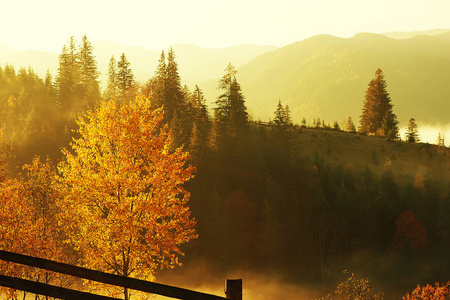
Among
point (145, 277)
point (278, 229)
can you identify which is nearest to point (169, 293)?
point (145, 277)

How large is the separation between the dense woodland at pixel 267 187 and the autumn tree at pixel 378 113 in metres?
14.2

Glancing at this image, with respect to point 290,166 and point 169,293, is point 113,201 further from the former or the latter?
point 290,166

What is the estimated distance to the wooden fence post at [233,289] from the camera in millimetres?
5969

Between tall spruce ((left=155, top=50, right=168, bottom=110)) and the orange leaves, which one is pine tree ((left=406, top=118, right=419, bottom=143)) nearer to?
tall spruce ((left=155, top=50, right=168, bottom=110))

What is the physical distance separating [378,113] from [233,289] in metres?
117

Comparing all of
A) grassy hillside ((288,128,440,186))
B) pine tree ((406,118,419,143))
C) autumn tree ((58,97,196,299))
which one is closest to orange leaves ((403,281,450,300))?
autumn tree ((58,97,196,299))

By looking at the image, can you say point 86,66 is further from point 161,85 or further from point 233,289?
point 233,289

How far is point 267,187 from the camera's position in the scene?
7675cm

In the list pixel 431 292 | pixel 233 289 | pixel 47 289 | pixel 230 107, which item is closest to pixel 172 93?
pixel 230 107

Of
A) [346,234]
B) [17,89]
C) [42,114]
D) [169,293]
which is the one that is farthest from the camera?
[17,89]

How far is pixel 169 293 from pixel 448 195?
102m

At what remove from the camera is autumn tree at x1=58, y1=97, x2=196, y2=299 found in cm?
1872

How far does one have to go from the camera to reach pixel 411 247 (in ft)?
275

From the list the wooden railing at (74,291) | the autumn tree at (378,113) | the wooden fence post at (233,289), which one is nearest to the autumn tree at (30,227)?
the wooden railing at (74,291)
